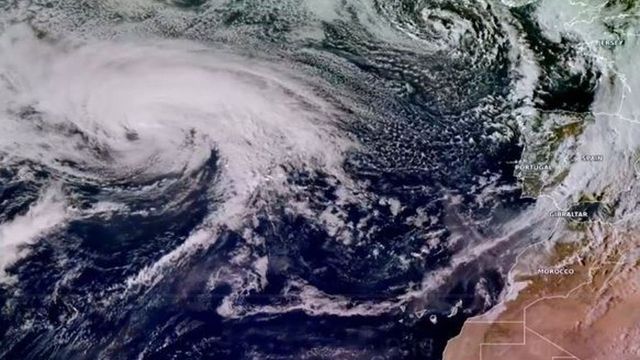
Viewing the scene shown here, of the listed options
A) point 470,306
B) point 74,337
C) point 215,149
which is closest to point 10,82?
point 215,149

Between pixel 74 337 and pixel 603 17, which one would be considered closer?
pixel 74 337

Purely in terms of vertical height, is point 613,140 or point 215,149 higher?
point 613,140

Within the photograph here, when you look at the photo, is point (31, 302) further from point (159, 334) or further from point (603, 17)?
point (603, 17)

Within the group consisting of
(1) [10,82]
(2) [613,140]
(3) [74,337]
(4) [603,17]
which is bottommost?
(3) [74,337]

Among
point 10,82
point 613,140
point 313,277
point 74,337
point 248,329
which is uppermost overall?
point 613,140

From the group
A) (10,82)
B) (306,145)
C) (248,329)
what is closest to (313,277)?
(248,329)

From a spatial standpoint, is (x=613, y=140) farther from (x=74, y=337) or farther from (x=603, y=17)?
(x=74, y=337)
